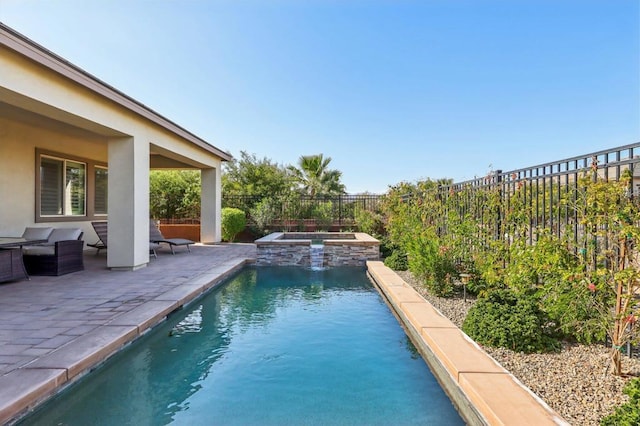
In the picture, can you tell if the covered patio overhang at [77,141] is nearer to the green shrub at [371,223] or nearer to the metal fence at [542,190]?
the green shrub at [371,223]

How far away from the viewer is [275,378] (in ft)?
11.2

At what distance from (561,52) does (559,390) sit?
430 inches

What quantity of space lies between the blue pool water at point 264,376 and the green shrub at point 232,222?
8.94 m

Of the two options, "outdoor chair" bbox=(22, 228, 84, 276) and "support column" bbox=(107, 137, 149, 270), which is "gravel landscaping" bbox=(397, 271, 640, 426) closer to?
"support column" bbox=(107, 137, 149, 270)

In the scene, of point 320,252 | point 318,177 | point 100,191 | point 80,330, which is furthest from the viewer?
point 318,177


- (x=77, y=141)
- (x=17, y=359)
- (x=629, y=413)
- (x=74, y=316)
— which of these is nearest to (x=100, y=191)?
(x=77, y=141)

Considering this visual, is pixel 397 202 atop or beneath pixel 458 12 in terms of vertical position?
beneath

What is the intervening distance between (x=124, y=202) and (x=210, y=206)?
5871 mm

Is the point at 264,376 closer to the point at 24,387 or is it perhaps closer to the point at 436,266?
the point at 24,387

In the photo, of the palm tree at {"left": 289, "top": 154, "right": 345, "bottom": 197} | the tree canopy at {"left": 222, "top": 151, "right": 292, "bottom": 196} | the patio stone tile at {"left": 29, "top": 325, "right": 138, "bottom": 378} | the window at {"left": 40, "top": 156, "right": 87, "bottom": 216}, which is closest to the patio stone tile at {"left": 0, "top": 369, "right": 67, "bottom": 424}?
the patio stone tile at {"left": 29, "top": 325, "right": 138, "bottom": 378}

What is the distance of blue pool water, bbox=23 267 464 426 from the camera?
2.76 meters

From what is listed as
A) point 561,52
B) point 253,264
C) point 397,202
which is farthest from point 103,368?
point 561,52

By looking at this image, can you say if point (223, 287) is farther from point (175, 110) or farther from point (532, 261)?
point (175, 110)

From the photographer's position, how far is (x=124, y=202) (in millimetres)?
7707
